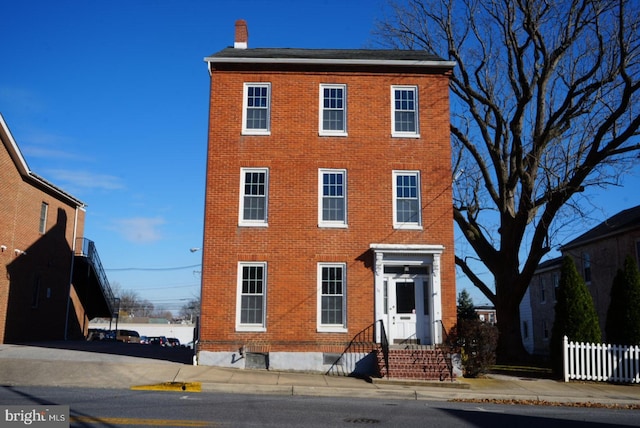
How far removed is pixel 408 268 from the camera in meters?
19.5

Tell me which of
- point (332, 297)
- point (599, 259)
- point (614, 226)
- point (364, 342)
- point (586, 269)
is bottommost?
point (364, 342)

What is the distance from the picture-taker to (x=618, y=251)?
30.2 meters

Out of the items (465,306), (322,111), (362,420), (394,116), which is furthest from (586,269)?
(362,420)

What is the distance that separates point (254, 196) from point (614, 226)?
20.4 meters

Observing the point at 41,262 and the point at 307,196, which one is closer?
the point at 307,196

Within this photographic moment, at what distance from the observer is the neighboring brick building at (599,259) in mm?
29484

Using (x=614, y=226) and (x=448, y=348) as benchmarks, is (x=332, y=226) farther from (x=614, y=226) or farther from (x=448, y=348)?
(x=614, y=226)

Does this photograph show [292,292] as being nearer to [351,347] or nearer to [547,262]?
[351,347]

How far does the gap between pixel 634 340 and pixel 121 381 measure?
1592cm

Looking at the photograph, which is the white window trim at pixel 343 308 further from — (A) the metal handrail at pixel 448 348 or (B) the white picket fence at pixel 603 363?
(B) the white picket fence at pixel 603 363

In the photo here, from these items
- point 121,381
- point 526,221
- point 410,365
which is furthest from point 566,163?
point 121,381

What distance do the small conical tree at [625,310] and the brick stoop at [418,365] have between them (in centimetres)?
654

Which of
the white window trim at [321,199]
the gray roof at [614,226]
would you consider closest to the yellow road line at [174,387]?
the white window trim at [321,199]

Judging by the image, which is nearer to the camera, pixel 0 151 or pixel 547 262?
pixel 0 151
